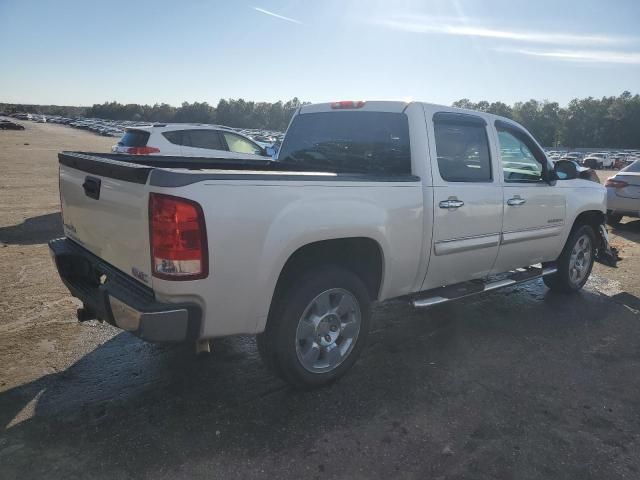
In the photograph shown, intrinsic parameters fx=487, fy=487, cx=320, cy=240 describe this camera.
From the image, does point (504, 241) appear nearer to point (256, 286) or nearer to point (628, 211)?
point (256, 286)

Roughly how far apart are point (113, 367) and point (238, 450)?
4.62ft

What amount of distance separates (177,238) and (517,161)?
354 centimetres

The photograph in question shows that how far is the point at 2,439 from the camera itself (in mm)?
2674

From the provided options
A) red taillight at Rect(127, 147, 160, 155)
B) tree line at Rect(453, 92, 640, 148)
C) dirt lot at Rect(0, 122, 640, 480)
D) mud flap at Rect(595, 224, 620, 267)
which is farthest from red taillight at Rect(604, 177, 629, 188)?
tree line at Rect(453, 92, 640, 148)

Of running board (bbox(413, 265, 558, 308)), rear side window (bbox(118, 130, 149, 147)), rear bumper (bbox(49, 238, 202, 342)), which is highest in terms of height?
rear side window (bbox(118, 130, 149, 147))

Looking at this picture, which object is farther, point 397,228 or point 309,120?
point 309,120

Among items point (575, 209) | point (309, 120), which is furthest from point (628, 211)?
point (309, 120)

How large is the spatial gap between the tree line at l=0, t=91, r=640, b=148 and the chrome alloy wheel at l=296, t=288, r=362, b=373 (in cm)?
8472

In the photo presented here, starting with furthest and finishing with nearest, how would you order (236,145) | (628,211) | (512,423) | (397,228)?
(236,145) → (628,211) → (397,228) → (512,423)

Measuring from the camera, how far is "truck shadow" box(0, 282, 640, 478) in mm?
2648

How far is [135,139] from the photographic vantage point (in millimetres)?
10336

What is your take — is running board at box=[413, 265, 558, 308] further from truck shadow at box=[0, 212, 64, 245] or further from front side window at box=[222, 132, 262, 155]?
front side window at box=[222, 132, 262, 155]

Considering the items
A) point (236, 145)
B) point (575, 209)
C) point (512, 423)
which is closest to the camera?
point (512, 423)

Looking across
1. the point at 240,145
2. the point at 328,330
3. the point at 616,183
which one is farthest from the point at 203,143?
the point at 616,183
